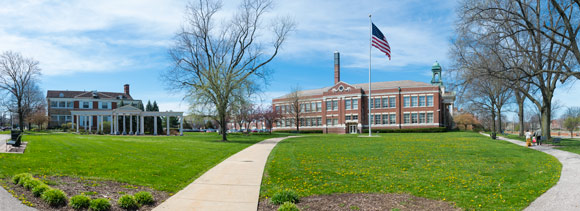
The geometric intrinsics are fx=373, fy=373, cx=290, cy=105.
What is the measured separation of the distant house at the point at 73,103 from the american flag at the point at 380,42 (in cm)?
5865

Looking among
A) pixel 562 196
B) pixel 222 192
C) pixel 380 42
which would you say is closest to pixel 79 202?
pixel 222 192

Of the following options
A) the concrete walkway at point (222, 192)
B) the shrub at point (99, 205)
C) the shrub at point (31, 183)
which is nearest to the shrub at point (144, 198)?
the concrete walkway at point (222, 192)

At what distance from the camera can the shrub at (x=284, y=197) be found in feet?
28.4

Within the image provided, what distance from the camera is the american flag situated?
3631cm

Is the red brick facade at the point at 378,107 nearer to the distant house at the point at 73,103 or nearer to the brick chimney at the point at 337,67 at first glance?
the brick chimney at the point at 337,67

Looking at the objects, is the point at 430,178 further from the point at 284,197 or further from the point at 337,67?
the point at 337,67

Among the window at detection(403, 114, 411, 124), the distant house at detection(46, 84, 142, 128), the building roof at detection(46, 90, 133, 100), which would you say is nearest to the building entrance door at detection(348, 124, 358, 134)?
the window at detection(403, 114, 411, 124)

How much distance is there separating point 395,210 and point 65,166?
10285 millimetres

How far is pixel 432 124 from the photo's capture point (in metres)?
65.7

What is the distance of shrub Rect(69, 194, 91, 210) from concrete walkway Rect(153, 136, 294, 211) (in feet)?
4.77

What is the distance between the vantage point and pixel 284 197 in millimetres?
8695

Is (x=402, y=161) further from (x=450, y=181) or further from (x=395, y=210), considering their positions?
(x=395, y=210)

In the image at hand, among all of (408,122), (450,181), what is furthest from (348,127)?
(450,181)

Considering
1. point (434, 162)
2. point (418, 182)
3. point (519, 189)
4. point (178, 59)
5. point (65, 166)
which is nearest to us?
point (519, 189)
